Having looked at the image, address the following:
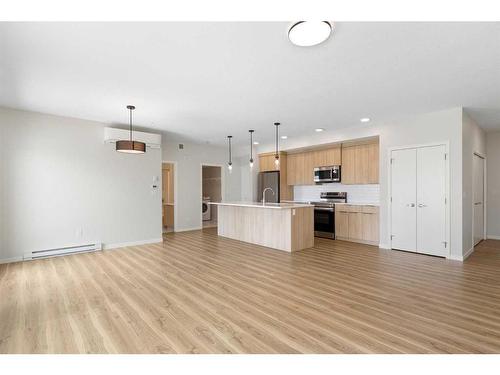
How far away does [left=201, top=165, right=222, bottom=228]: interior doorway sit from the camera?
9138mm

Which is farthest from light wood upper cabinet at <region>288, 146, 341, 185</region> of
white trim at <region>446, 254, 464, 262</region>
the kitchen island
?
white trim at <region>446, 254, 464, 262</region>

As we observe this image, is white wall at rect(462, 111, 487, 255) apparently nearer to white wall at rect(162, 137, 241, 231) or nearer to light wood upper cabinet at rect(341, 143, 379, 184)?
light wood upper cabinet at rect(341, 143, 379, 184)

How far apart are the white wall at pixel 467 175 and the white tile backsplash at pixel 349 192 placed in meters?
1.71

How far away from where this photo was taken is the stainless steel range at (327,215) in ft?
20.8

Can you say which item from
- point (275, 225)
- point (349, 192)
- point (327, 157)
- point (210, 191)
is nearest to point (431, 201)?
point (349, 192)


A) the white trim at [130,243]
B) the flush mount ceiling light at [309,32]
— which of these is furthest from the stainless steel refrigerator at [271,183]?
the flush mount ceiling light at [309,32]

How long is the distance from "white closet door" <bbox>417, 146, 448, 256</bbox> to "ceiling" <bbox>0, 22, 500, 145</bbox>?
0.93 m

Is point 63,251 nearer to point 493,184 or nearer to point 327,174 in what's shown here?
point 327,174

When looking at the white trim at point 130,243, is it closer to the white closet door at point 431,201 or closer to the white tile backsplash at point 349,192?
the white tile backsplash at point 349,192
